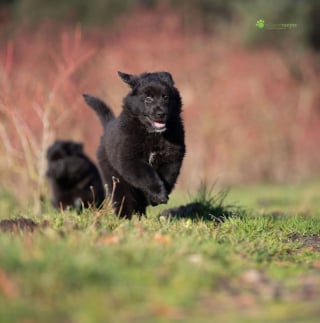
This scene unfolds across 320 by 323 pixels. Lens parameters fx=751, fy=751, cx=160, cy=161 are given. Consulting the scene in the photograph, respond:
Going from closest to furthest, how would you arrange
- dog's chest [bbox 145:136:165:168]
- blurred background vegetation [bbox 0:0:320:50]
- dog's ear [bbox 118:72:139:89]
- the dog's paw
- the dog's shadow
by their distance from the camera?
the dog's paw
dog's chest [bbox 145:136:165:168]
dog's ear [bbox 118:72:139:89]
the dog's shadow
blurred background vegetation [bbox 0:0:320:50]

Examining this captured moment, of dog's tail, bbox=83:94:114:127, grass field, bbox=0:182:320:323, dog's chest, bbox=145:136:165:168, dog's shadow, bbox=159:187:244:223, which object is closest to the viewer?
grass field, bbox=0:182:320:323

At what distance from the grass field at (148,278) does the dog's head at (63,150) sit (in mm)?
4676

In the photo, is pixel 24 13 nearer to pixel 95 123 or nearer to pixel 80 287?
pixel 95 123

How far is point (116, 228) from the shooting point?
5.95 metres

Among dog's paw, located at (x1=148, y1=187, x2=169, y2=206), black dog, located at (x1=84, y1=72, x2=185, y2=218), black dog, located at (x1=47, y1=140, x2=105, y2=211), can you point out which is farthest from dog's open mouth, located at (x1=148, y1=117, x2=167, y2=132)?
black dog, located at (x1=47, y1=140, x2=105, y2=211)

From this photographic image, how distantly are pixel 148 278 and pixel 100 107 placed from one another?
4445 millimetres

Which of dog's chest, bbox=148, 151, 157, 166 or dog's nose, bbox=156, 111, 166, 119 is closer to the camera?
dog's nose, bbox=156, 111, 166, 119

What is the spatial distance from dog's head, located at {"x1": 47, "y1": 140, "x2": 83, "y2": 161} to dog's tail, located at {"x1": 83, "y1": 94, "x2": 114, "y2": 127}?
201 centimetres

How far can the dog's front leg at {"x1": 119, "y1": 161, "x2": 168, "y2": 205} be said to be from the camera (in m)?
6.67

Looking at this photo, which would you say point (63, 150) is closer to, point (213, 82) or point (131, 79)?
point (131, 79)

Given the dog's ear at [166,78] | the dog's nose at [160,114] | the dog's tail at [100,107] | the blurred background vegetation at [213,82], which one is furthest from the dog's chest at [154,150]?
the blurred background vegetation at [213,82]

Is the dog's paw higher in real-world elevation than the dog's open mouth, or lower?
lower

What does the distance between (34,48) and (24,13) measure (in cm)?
1212

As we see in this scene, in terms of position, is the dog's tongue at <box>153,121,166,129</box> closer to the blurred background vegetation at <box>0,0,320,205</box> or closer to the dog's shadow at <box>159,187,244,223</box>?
the dog's shadow at <box>159,187,244,223</box>
